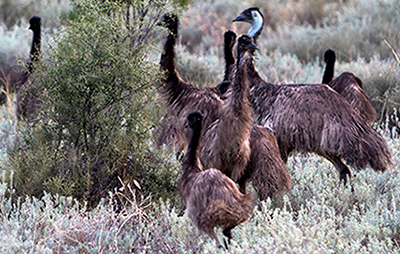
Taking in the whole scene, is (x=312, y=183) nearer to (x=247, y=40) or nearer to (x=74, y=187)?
(x=247, y=40)

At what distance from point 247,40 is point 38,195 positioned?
6.65 ft

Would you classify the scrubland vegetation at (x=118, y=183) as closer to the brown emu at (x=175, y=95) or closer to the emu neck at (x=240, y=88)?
the brown emu at (x=175, y=95)

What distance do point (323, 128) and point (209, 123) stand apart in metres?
1.03

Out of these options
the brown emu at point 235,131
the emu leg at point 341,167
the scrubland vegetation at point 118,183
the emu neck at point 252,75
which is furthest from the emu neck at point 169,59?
the emu leg at point 341,167

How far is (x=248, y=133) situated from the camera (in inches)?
157

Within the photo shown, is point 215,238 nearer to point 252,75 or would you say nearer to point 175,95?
point 175,95

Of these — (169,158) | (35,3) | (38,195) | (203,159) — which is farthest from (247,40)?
(35,3)

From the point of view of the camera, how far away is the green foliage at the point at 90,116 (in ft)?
13.5

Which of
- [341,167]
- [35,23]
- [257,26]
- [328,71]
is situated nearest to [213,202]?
[341,167]

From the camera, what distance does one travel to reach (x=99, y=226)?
3.69 m

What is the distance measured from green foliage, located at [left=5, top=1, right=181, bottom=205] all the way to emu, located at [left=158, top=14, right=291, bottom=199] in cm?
39

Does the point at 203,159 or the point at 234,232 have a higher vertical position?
the point at 203,159

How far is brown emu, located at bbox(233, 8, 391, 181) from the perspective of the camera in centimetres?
459

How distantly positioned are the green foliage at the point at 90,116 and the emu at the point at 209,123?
15.2 inches
